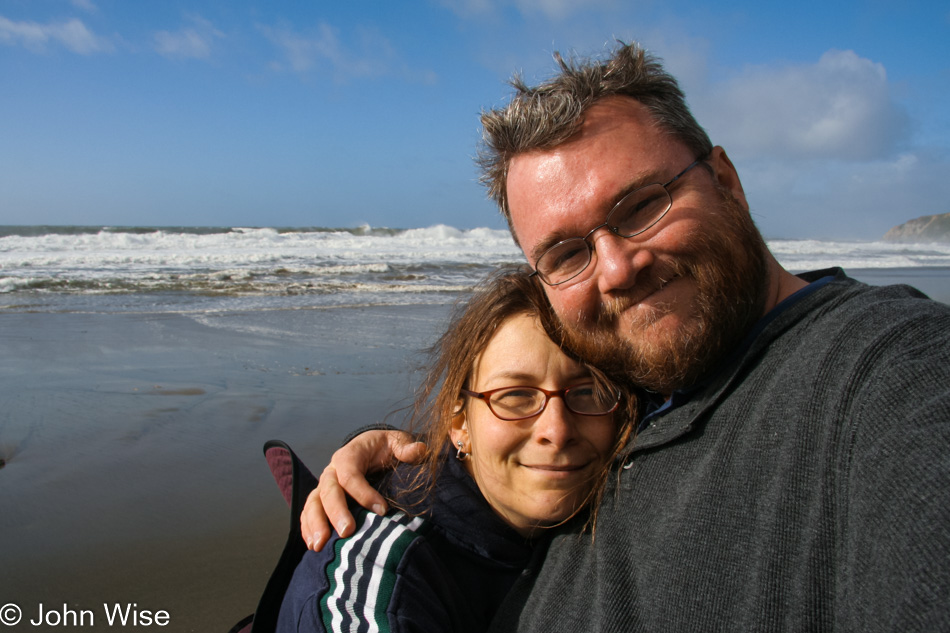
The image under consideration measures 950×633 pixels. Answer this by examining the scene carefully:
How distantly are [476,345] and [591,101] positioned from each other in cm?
84

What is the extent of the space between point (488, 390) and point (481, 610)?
2.12 feet

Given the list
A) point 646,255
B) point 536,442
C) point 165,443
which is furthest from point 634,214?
point 165,443

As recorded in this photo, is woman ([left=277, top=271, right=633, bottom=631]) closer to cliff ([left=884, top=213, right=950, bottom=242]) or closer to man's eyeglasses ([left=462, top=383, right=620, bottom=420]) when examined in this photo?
man's eyeglasses ([left=462, top=383, right=620, bottom=420])

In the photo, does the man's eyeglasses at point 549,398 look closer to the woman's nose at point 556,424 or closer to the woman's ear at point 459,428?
the woman's nose at point 556,424

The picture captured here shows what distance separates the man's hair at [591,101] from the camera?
181 cm

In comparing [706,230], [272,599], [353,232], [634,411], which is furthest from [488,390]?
[353,232]

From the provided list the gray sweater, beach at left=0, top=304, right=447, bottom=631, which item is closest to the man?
the gray sweater

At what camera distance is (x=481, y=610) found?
1.75 m

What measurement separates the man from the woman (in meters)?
0.10

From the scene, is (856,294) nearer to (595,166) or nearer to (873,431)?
(873,431)

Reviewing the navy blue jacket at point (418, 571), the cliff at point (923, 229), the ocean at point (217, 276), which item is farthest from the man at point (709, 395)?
the cliff at point (923, 229)

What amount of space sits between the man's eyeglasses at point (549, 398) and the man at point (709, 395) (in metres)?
0.09

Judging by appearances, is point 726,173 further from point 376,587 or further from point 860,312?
point 376,587

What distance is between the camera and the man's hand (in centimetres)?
181
